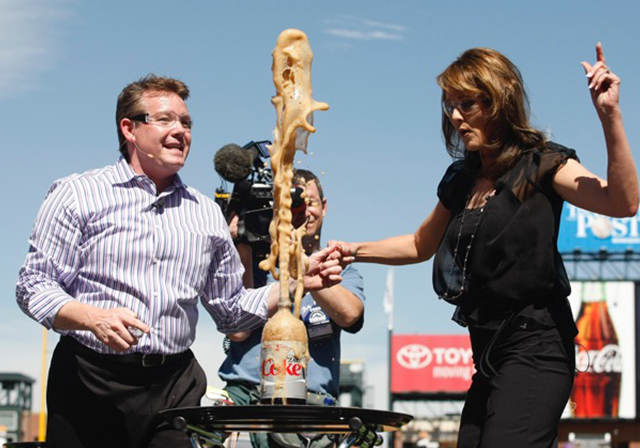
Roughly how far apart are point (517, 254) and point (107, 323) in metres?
1.41

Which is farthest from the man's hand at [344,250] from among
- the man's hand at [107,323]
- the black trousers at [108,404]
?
the man's hand at [107,323]

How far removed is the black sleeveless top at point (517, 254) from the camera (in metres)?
4.02

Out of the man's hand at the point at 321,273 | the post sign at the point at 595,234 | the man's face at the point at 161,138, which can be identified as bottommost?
the man's hand at the point at 321,273

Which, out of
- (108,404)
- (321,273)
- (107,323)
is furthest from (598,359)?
(107,323)

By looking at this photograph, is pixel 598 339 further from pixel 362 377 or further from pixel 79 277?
pixel 79 277

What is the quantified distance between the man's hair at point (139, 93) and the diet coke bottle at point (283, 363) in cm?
111

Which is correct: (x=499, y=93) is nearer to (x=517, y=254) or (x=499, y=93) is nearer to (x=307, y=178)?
(x=517, y=254)

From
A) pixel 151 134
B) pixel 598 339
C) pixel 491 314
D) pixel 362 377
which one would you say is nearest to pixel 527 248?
pixel 491 314

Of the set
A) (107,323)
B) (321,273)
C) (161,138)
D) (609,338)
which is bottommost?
(107,323)

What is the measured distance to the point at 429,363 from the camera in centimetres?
4884

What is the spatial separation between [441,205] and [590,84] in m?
0.96

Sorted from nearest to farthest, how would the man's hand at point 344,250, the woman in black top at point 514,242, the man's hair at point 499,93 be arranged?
the woman in black top at point 514,242
the man's hair at point 499,93
the man's hand at point 344,250

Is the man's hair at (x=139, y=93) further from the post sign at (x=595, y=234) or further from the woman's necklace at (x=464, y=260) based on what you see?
the post sign at (x=595, y=234)

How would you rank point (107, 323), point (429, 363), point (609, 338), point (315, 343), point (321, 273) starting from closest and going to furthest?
point (107, 323), point (321, 273), point (315, 343), point (609, 338), point (429, 363)
